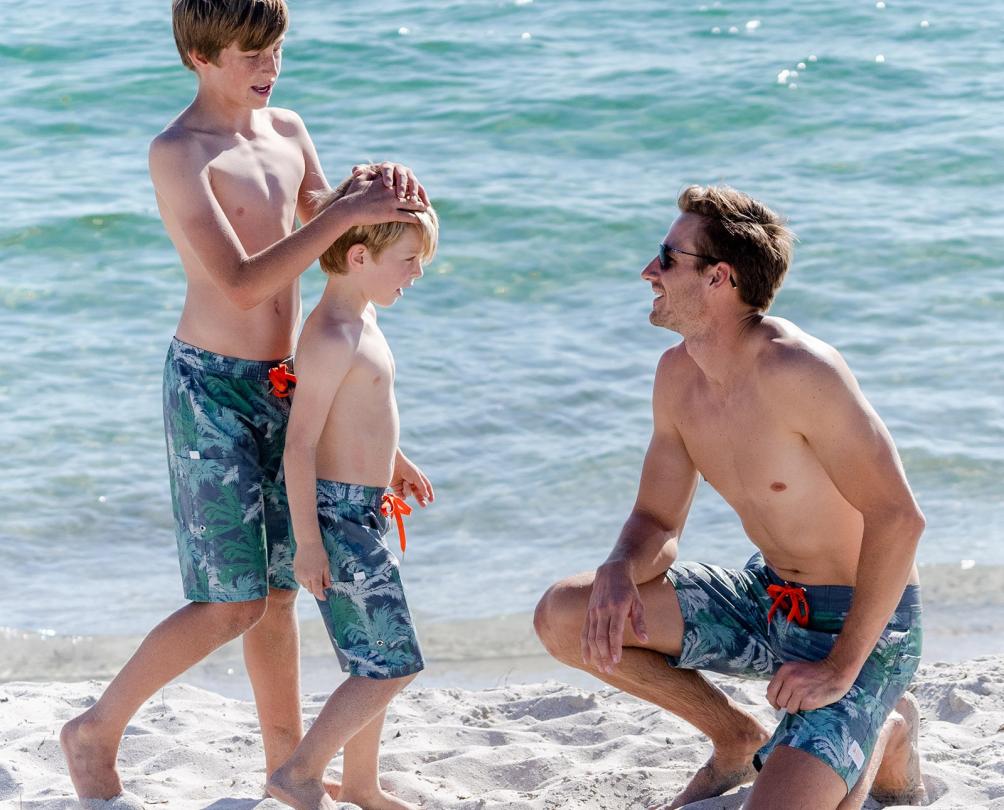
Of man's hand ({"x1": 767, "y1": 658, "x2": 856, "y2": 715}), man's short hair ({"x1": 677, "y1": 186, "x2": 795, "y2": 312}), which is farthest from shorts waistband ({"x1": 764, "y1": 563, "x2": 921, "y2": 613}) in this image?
man's short hair ({"x1": 677, "y1": 186, "x2": 795, "y2": 312})

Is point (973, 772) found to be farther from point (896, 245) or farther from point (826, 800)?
point (896, 245)

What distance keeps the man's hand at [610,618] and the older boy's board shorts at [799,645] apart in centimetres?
21

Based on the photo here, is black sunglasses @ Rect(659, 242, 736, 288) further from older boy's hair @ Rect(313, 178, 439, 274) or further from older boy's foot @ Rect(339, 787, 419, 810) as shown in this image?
older boy's foot @ Rect(339, 787, 419, 810)

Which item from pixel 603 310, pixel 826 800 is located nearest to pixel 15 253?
pixel 603 310

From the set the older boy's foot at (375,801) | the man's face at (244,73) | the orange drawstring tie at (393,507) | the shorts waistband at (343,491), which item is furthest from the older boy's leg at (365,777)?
the man's face at (244,73)

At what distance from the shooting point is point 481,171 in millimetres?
10391

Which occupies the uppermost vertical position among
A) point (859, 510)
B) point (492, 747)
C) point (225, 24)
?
point (225, 24)

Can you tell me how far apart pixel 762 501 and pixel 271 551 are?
1252 mm

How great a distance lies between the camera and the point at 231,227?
10.8 feet

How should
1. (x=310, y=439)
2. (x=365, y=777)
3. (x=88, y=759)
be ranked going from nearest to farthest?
(x=310, y=439), (x=88, y=759), (x=365, y=777)

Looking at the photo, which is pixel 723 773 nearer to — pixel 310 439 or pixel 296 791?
pixel 296 791

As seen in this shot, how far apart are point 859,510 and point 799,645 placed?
38cm

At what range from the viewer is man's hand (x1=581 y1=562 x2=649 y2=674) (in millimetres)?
3211

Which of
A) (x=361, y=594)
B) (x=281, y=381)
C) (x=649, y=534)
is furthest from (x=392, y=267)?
(x=649, y=534)
